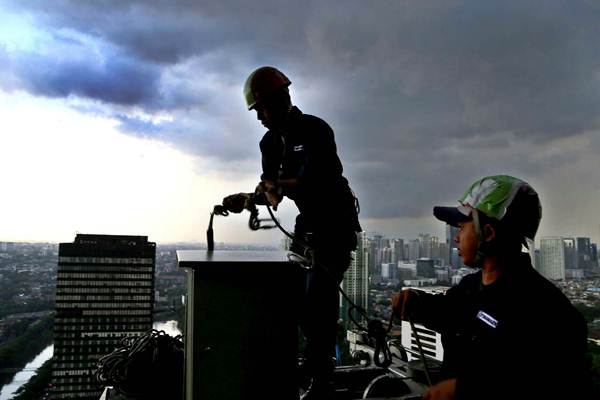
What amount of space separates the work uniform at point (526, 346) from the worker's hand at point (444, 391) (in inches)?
0.6

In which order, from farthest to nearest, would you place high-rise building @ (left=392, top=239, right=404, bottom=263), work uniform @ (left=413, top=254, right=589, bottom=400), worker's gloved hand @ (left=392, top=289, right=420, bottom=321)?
high-rise building @ (left=392, top=239, right=404, bottom=263) → worker's gloved hand @ (left=392, top=289, right=420, bottom=321) → work uniform @ (left=413, top=254, right=589, bottom=400)

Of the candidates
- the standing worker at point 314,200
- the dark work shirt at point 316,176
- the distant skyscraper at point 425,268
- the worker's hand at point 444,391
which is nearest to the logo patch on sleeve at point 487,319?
the worker's hand at point 444,391

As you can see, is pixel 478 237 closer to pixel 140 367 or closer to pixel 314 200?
pixel 314 200

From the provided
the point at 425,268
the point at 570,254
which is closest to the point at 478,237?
the point at 425,268

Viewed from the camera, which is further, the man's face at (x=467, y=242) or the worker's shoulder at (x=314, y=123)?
the worker's shoulder at (x=314, y=123)

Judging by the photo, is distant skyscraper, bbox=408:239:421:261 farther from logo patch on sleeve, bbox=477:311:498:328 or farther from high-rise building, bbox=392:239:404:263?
logo patch on sleeve, bbox=477:311:498:328

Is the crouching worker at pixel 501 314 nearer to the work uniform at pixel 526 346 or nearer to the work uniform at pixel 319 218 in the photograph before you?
the work uniform at pixel 526 346

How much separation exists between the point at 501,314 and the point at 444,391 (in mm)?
213

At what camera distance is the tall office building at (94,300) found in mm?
3420

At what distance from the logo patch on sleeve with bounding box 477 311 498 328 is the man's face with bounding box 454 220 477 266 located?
0.16 meters

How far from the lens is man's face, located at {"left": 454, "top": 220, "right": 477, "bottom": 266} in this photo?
1194mm

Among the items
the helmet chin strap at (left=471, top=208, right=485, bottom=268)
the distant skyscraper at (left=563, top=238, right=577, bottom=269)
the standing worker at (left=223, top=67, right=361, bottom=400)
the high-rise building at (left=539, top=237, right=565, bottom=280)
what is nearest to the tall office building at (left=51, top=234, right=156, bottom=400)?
the standing worker at (left=223, top=67, right=361, bottom=400)

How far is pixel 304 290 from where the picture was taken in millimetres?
1561

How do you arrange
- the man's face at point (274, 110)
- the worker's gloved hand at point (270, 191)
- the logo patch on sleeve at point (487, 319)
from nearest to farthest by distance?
the logo patch on sleeve at point (487, 319), the worker's gloved hand at point (270, 191), the man's face at point (274, 110)
